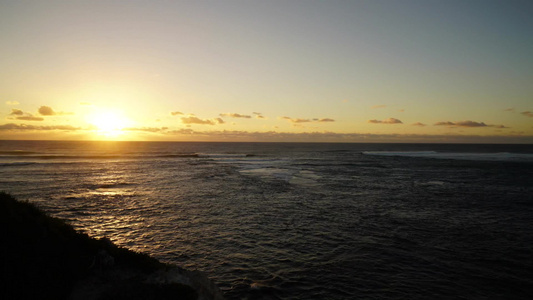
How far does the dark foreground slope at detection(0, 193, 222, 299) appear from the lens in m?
7.40

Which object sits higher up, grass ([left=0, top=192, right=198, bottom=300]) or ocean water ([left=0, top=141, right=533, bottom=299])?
grass ([left=0, top=192, right=198, bottom=300])

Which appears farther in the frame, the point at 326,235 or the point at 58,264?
the point at 326,235

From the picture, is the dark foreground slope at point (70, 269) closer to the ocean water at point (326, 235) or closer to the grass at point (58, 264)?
the grass at point (58, 264)

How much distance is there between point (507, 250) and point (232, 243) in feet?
49.8

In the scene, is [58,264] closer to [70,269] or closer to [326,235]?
[70,269]

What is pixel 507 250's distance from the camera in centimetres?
1556

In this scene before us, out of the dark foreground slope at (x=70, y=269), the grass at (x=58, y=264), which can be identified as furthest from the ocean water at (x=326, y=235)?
the grass at (x=58, y=264)

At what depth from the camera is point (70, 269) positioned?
793cm

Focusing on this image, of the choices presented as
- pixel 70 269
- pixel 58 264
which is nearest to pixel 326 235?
pixel 70 269

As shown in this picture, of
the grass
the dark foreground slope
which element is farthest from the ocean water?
the grass

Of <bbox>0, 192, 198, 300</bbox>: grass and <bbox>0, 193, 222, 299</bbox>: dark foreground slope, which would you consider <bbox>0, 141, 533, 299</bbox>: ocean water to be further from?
<bbox>0, 192, 198, 300</bbox>: grass

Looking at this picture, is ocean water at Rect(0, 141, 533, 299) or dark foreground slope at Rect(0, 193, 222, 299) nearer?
dark foreground slope at Rect(0, 193, 222, 299)

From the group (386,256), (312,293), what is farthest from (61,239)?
(386,256)

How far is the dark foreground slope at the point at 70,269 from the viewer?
740 cm
